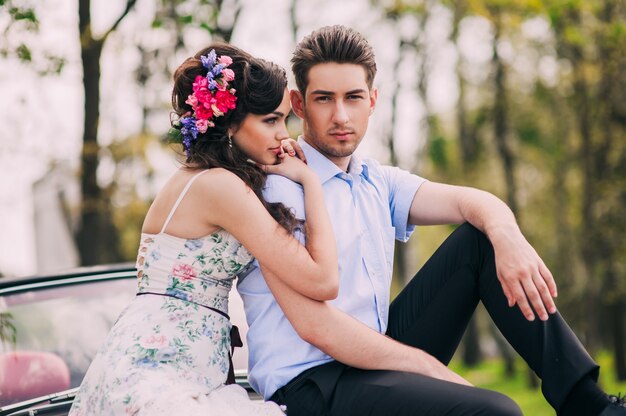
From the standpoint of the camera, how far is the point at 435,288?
11.5 ft

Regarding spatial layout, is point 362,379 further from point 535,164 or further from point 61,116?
point 535,164

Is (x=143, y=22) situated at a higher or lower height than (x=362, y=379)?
higher

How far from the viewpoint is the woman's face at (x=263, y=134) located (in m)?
3.25

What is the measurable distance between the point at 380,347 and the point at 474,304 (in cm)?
66

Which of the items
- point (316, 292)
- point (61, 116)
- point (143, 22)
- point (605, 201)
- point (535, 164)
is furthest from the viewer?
point (535, 164)

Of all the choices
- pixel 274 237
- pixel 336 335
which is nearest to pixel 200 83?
pixel 274 237

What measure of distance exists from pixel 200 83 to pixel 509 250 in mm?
1392

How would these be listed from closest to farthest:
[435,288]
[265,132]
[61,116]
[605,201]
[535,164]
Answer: [265,132], [435,288], [61,116], [605,201], [535,164]

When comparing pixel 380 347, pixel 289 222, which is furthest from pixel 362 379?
pixel 289 222

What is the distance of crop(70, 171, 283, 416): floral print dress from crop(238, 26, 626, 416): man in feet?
0.62

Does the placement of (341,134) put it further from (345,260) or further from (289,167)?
(345,260)

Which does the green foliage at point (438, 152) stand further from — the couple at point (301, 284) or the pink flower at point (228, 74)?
the pink flower at point (228, 74)

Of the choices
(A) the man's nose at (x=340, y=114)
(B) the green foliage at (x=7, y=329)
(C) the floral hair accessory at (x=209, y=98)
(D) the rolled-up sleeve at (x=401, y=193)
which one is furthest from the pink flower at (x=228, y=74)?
(B) the green foliage at (x=7, y=329)

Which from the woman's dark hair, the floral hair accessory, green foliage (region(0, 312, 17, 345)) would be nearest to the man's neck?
the woman's dark hair
